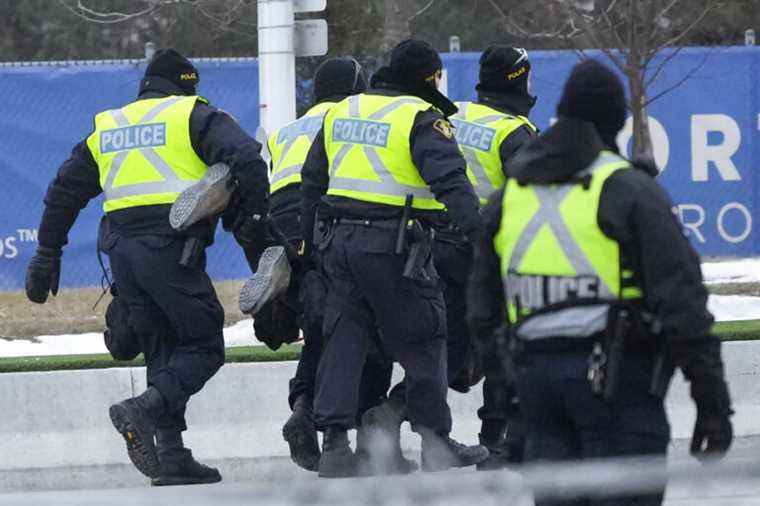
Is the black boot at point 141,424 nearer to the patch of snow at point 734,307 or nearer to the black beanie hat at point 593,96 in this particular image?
the black beanie hat at point 593,96

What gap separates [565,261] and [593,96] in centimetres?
48

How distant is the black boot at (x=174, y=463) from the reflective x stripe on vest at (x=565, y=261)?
3.58 metres

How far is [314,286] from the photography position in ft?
28.5

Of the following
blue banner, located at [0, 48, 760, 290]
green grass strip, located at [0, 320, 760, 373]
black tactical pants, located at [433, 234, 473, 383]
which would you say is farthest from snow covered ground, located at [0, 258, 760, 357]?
black tactical pants, located at [433, 234, 473, 383]

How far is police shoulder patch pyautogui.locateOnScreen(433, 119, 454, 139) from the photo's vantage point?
26.1 ft

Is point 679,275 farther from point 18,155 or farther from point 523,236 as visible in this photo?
point 18,155

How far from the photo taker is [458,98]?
1548 cm

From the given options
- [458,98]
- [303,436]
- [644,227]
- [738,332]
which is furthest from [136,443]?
[458,98]

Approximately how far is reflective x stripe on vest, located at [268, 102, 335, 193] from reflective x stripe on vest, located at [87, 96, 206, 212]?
2.28 feet

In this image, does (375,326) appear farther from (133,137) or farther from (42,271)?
(42,271)

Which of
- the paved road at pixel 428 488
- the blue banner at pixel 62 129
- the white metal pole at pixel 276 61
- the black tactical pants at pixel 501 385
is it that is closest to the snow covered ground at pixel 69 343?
the white metal pole at pixel 276 61

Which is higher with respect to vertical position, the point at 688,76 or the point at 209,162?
the point at 209,162

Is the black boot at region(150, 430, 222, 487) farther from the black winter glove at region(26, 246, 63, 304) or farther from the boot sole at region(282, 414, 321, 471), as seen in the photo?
the black winter glove at region(26, 246, 63, 304)

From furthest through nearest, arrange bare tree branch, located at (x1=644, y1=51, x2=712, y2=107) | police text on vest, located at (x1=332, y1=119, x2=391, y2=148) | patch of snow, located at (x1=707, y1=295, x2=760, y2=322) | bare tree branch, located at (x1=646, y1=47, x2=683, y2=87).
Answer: bare tree branch, located at (x1=644, y1=51, x2=712, y2=107) < bare tree branch, located at (x1=646, y1=47, x2=683, y2=87) < patch of snow, located at (x1=707, y1=295, x2=760, y2=322) < police text on vest, located at (x1=332, y1=119, x2=391, y2=148)
